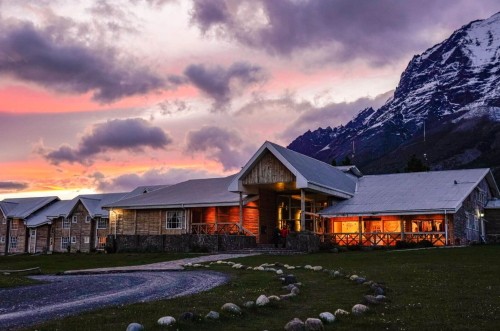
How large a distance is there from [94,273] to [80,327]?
55.0 ft

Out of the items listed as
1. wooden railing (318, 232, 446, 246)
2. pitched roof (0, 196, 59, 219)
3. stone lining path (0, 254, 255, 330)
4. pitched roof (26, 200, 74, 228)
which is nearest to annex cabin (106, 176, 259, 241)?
wooden railing (318, 232, 446, 246)

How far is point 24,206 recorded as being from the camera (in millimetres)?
78625

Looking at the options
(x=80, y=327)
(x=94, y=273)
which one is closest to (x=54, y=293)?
(x=80, y=327)

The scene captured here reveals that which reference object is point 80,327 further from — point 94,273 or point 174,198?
point 174,198

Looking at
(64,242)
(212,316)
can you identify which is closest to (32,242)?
(64,242)

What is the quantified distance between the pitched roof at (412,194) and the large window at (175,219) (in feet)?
42.8

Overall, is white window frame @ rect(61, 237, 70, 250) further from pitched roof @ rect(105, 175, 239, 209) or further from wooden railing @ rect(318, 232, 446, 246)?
wooden railing @ rect(318, 232, 446, 246)

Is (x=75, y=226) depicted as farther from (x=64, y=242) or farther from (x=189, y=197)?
(x=189, y=197)

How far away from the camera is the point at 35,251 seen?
72.6 meters

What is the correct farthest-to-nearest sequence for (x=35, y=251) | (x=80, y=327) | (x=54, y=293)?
1. (x=35, y=251)
2. (x=54, y=293)
3. (x=80, y=327)

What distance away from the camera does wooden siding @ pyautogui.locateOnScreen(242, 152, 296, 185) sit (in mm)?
42750

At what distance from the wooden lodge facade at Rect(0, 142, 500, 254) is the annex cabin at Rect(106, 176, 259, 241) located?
86mm

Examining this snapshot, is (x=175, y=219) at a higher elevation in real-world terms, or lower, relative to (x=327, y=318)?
higher

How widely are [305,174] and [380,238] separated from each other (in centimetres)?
707
